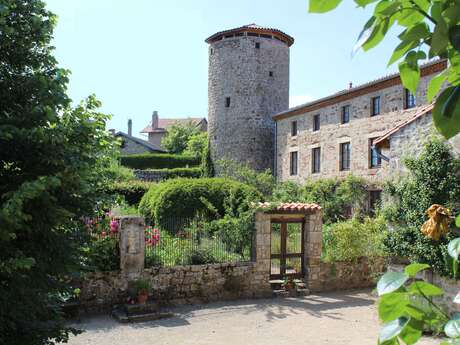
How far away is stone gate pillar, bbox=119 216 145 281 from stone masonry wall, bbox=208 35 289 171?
1832 centimetres

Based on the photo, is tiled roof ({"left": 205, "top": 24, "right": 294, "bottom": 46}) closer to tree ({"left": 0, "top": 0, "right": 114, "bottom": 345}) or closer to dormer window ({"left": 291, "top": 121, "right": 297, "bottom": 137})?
dormer window ({"left": 291, "top": 121, "right": 297, "bottom": 137})

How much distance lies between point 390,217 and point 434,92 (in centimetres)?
900

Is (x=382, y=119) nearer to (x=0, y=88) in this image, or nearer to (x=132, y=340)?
(x=132, y=340)

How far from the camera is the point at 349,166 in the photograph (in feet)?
69.4

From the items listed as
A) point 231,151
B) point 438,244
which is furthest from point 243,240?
point 231,151

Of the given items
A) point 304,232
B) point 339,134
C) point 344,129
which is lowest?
point 304,232

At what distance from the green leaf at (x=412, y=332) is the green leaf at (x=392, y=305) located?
0.07 feet

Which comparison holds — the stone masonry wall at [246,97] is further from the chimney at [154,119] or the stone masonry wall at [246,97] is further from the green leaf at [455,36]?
the chimney at [154,119]

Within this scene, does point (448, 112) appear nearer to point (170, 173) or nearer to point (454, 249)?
point (454, 249)

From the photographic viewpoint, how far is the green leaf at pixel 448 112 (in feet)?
2.03

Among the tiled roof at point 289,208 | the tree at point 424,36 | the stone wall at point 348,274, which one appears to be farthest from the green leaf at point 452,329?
the stone wall at point 348,274

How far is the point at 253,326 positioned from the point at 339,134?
14.6m

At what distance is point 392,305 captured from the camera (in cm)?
69

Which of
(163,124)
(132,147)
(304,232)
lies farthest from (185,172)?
(163,124)
